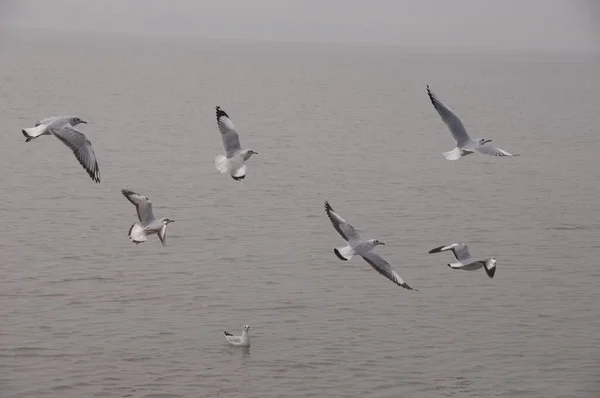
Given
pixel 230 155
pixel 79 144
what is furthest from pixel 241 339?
pixel 79 144

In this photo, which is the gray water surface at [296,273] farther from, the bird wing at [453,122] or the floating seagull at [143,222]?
the bird wing at [453,122]

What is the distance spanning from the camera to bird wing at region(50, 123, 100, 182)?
56.5 ft

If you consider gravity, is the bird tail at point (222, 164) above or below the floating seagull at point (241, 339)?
above

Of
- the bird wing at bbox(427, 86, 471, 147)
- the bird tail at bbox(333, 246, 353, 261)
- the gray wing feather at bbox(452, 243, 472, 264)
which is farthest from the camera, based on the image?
the bird wing at bbox(427, 86, 471, 147)

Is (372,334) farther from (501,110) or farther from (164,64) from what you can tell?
(164,64)

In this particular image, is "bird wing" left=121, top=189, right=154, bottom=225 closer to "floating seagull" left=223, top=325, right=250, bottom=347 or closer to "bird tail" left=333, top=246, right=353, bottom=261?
"floating seagull" left=223, top=325, right=250, bottom=347

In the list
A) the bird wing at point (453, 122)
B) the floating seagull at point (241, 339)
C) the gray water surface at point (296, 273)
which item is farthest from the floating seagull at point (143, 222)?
the bird wing at point (453, 122)

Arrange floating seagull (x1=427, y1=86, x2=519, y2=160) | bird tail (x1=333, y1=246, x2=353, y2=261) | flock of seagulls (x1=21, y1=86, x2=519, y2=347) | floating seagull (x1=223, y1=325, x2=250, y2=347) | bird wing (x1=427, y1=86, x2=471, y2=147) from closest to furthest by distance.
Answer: bird tail (x1=333, y1=246, x2=353, y2=261), flock of seagulls (x1=21, y1=86, x2=519, y2=347), floating seagull (x1=427, y1=86, x2=519, y2=160), bird wing (x1=427, y1=86, x2=471, y2=147), floating seagull (x1=223, y1=325, x2=250, y2=347)

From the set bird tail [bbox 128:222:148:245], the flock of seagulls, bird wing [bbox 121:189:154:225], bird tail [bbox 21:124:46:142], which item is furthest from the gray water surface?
bird tail [bbox 21:124:46:142]

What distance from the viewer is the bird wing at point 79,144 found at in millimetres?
17206

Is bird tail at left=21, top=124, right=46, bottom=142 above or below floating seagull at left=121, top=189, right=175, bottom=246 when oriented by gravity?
above

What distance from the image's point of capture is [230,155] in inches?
731

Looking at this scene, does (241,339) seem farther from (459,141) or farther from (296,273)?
(296,273)

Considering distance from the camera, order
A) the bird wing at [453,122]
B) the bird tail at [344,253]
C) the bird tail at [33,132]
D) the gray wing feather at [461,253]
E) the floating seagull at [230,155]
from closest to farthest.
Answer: the bird tail at [33,132]
the bird tail at [344,253]
the floating seagull at [230,155]
the gray wing feather at [461,253]
the bird wing at [453,122]
